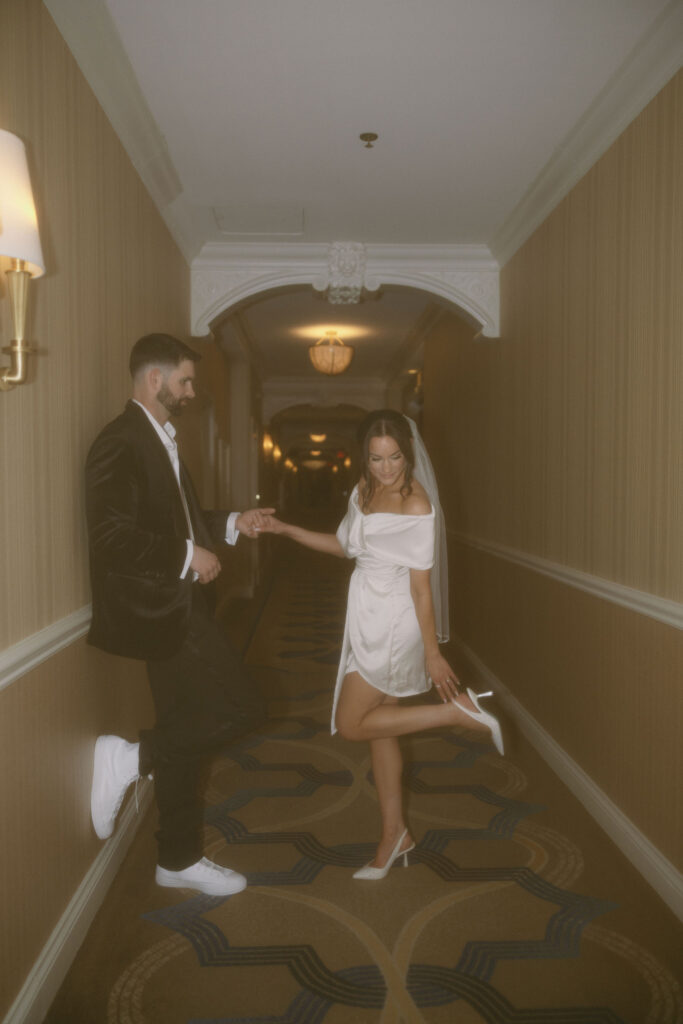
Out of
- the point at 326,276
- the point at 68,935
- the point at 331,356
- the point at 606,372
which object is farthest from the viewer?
the point at 331,356

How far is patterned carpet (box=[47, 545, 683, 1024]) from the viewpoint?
2082 millimetres

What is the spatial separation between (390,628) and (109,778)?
108cm

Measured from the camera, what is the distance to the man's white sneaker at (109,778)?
2.51m

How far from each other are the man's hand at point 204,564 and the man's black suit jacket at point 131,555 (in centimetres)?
4

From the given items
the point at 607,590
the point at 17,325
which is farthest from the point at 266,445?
the point at 17,325

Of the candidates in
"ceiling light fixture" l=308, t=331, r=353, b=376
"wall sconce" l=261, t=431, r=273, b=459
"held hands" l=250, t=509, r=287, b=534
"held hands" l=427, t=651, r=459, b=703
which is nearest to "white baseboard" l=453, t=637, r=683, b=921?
"held hands" l=427, t=651, r=459, b=703

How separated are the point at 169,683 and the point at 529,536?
2.56 metres

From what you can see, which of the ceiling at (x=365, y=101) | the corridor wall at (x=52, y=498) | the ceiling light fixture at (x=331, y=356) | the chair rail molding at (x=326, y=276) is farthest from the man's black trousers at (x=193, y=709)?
the ceiling light fixture at (x=331, y=356)

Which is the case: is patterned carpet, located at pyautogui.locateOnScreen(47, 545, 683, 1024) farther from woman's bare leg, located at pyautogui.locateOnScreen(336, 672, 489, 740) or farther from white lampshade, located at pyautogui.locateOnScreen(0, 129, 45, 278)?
white lampshade, located at pyautogui.locateOnScreen(0, 129, 45, 278)

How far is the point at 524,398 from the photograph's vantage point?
14.8ft

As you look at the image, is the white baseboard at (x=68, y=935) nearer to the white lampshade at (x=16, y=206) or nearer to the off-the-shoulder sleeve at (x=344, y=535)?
the off-the-shoulder sleeve at (x=344, y=535)

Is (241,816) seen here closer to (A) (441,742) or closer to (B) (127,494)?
(A) (441,742)

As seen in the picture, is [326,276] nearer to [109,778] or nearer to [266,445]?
[109,778]

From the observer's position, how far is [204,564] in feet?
8.09
